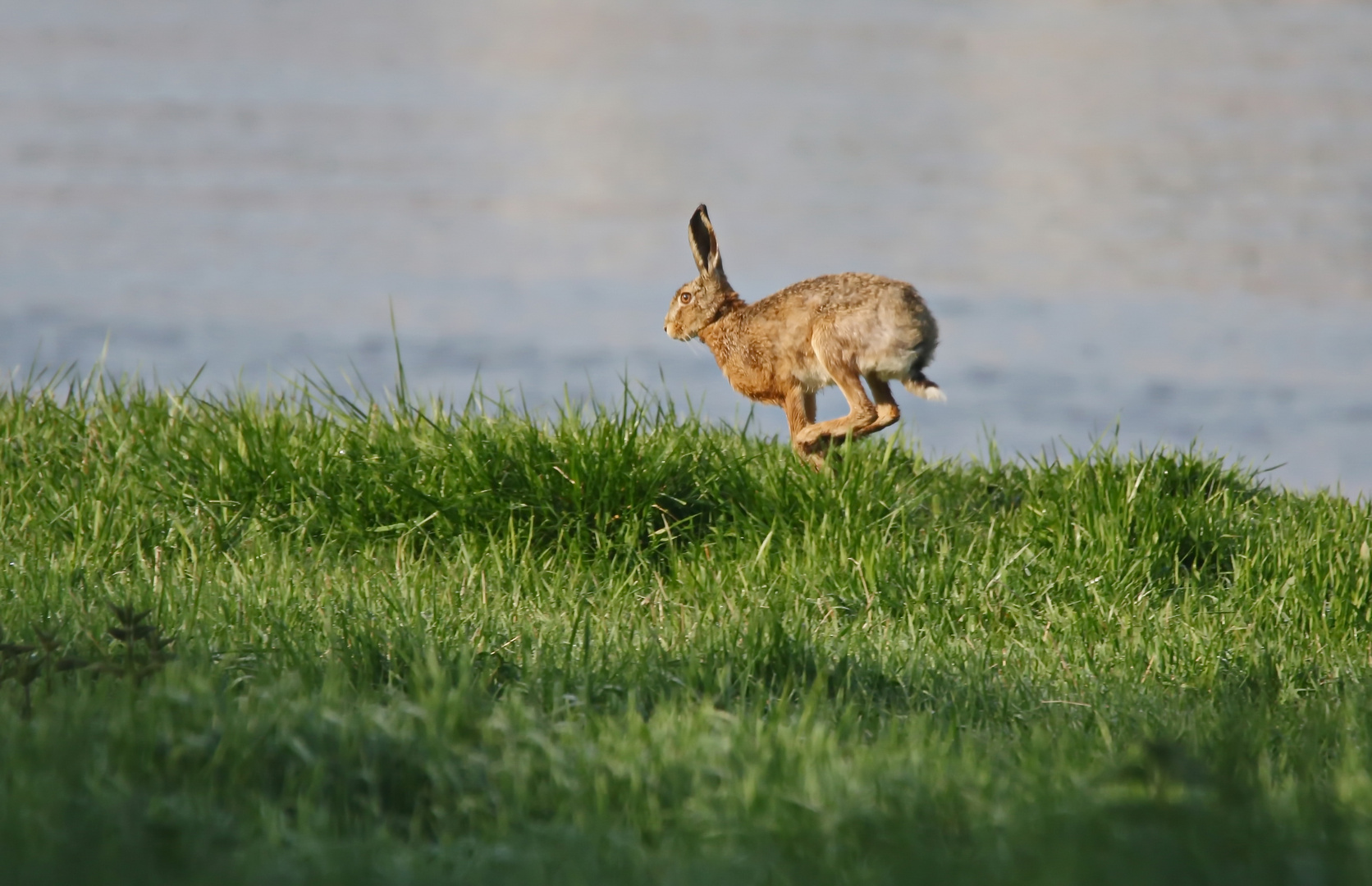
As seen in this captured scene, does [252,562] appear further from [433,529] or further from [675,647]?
[675,647]

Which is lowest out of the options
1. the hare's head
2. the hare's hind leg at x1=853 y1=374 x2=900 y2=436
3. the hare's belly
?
the hare's hind leg at x1=853 y1=374 x2=900 y2=436

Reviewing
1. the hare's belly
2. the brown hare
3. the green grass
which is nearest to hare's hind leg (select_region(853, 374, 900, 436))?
the brown hare

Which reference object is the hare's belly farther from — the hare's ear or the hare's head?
the hare's ear

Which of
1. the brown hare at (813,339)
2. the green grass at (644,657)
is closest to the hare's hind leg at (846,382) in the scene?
the brown hare at (813,339)

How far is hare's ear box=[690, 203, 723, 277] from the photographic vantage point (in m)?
5.75

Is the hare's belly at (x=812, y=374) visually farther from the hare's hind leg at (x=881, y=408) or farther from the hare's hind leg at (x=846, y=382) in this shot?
the hare's hind leg at (x=881, y=408)

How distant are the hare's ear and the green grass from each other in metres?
0.67

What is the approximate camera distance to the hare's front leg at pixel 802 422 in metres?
5.58

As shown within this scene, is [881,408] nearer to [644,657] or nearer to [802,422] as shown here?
[802,422]

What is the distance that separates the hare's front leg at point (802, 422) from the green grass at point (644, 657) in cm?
8

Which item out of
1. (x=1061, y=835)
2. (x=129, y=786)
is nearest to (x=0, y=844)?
(x=129, y=786)

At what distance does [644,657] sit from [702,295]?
223 centimetres

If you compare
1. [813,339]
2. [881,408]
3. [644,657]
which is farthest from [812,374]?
[644,657]

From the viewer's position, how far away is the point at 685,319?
5.93 m
